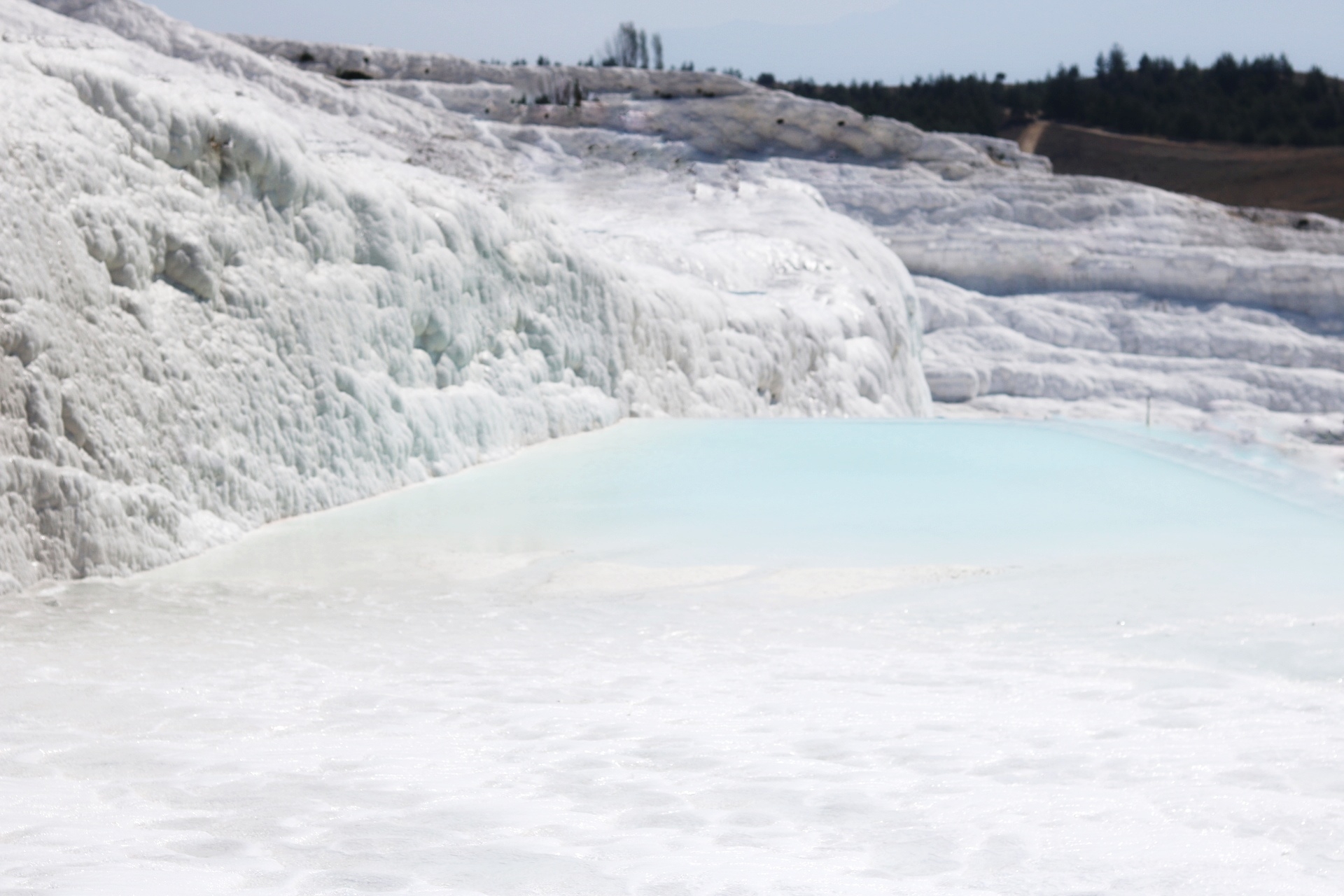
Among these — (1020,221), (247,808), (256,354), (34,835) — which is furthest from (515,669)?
(1020,221)

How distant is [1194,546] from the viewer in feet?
12.3

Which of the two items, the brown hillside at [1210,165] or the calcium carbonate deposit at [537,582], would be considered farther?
the brown hillside at [1210,165]

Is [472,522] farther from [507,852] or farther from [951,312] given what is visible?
[951,312]

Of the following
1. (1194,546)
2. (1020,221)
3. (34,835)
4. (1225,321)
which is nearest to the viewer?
(34,835)

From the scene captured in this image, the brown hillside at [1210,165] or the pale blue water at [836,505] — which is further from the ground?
the brown hillside at [1210,165]

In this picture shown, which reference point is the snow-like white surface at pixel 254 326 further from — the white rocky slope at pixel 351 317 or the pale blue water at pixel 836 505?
the pale blue water at pixel 836 505

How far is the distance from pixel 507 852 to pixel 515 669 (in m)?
0.95

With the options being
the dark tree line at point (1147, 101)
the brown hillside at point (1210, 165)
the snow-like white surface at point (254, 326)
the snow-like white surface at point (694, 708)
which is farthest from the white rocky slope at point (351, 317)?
the dark tree line at point (1147, 101)

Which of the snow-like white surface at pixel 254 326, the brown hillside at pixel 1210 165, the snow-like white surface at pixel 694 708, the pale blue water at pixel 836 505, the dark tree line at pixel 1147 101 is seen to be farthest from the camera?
the dark tree line at pixel 1147 101

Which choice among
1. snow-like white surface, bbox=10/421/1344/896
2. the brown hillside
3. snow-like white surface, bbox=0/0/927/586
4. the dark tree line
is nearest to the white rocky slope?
snow-like white surface, bbox=0/0/927/586

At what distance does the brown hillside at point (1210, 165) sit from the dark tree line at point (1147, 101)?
0.62 m

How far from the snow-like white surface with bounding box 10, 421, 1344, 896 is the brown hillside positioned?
27339 mm

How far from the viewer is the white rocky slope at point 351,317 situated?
3.60 metres

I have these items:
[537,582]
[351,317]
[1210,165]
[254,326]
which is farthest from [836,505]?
[1210,165]
